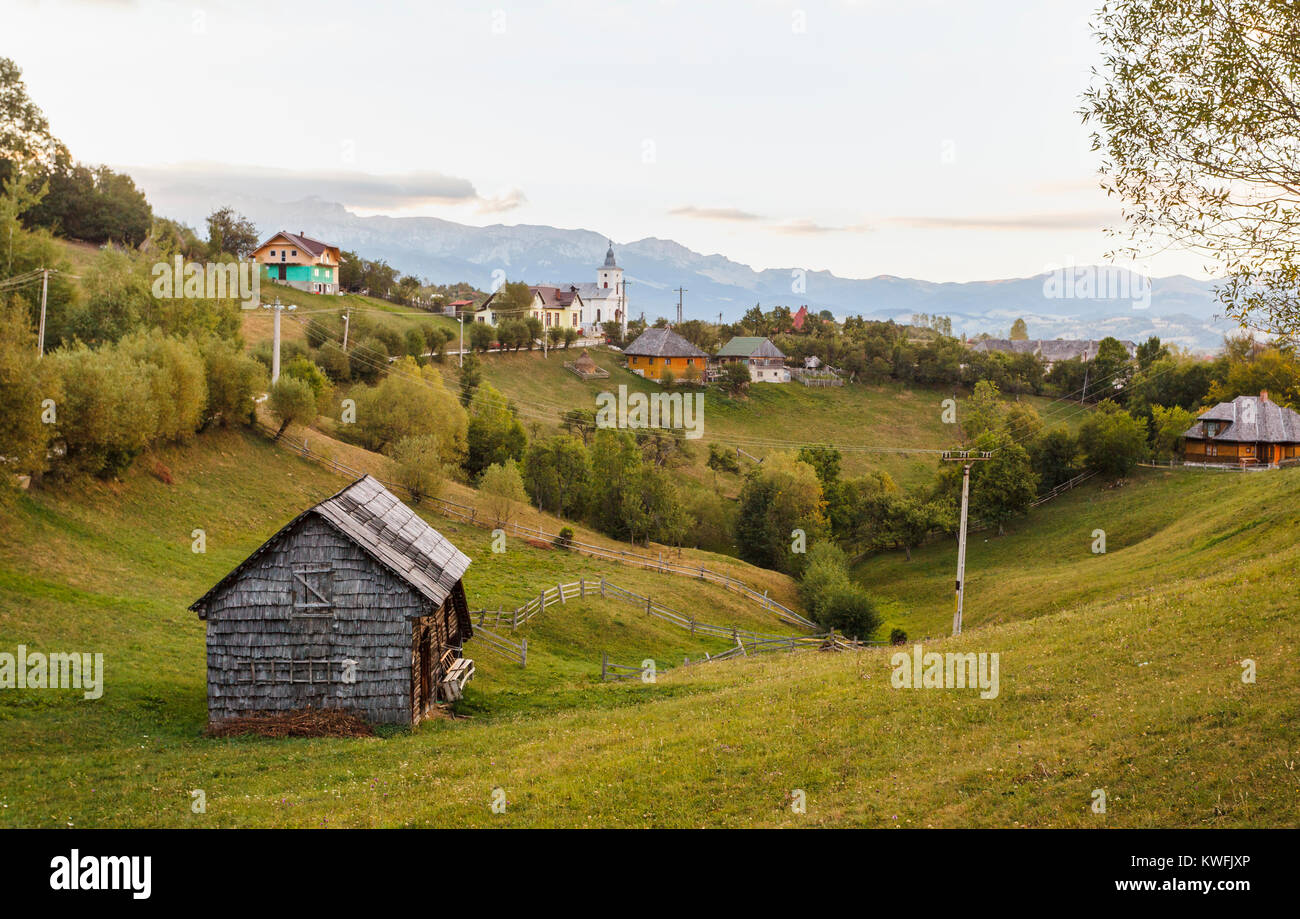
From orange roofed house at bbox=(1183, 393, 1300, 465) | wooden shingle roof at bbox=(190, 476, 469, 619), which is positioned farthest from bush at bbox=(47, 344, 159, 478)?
orange roofed house at bbox=(1183, 393, 1300, 465)

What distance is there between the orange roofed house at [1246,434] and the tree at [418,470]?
177ft

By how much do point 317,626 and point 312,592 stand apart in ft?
2.94

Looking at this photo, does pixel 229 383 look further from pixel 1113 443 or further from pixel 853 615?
pixel 1113 443

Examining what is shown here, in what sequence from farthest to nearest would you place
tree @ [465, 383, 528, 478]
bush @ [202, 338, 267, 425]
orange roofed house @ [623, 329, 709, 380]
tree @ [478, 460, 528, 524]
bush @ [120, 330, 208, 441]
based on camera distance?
orange roofed house @ [623, 329, 709, 380] < tree @ [465, 383, 528, 478] < tree @ [478, 460, 528, 524] < bush @ [202, 338, 267, 425] < bush @ [120, 330, 208, 441]

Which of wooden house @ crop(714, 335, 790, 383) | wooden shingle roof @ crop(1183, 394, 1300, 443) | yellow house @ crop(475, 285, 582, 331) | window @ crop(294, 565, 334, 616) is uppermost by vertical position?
yellow house @ crop(475, 285, 582, 331)

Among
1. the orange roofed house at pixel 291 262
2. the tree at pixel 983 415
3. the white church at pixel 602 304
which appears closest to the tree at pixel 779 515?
the tree at pixel 983 415

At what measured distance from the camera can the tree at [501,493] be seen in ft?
181

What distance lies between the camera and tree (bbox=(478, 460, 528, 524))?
181 ft

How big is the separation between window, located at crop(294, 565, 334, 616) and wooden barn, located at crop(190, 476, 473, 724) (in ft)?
0.08

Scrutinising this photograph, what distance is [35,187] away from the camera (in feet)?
282

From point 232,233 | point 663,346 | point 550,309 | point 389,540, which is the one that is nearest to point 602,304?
point 550,309

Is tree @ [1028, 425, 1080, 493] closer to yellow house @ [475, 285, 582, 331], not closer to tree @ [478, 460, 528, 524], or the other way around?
tree @ [478, 460, 528, 524]

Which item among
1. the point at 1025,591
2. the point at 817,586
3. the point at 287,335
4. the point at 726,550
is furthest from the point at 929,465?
the point at 287,335

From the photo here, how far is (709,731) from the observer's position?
61.5 feet
